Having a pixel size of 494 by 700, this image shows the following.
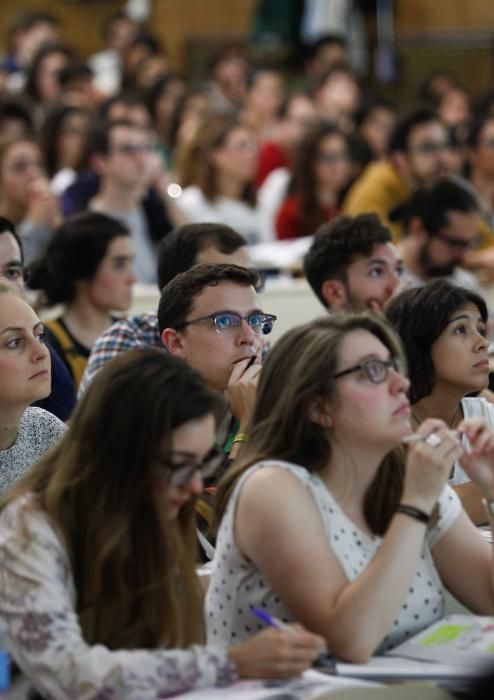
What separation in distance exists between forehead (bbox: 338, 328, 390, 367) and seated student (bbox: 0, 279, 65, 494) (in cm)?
67

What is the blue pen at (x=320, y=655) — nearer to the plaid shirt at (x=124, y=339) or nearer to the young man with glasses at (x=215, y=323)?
the young man with glasses at (x=215, y=323)

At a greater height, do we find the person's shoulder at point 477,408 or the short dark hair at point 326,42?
the short dark hair at point 326,42

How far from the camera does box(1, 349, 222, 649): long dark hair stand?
2102 millimetres

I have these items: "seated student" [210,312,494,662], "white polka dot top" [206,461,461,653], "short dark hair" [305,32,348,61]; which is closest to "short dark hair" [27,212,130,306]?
"seated student" [210,312,494,662]

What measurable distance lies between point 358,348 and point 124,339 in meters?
1.41

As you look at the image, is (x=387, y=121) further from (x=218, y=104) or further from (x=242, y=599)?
(x=242, y=599)

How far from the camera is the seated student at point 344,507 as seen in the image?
89.6 inches

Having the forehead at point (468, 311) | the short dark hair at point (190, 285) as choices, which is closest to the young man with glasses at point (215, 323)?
the short dark hair at point (190, 285)

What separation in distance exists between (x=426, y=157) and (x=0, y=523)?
18.1 feet

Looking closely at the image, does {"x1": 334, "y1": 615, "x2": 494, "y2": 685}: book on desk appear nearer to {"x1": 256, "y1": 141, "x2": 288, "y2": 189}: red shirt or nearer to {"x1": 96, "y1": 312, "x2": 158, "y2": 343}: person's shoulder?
{"x1": 96, "y1": 312, "x2": 158, "y2": 343}: person's shoulder

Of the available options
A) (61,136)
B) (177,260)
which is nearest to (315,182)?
(61,136)

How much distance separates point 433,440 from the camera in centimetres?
234

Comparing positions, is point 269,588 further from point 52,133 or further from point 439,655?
point 52,133

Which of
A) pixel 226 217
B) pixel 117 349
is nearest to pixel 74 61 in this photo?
pixel 226 217
